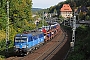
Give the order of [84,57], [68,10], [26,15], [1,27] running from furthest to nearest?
[68,10]
[26,15]
[1,27]
[84,57]

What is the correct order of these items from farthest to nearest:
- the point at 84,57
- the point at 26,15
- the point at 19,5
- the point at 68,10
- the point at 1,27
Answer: the point at 68,10 → the point at 26,15 → the point at 19,5 → the point at 1,27 → the point at 84,57

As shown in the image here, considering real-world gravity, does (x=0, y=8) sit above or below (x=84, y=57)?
above

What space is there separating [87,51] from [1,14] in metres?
24.8

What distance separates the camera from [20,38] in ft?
106

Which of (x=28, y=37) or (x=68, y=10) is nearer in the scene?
(x=28, y=37)

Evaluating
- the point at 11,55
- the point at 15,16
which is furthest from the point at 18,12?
the point at 11,55

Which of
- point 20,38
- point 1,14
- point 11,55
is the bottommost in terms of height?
point 11,55

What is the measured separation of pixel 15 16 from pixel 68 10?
119763mm

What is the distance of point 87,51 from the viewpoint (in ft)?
82.1

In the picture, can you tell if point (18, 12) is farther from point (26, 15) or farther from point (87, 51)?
point (87, 51)

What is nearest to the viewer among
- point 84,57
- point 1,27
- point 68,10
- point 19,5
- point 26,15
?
point 84,57

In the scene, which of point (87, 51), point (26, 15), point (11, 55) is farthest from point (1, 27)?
point (87, 51)

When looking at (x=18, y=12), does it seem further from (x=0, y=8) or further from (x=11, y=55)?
(x=11, y=55)

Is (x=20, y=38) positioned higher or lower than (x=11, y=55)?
higher
